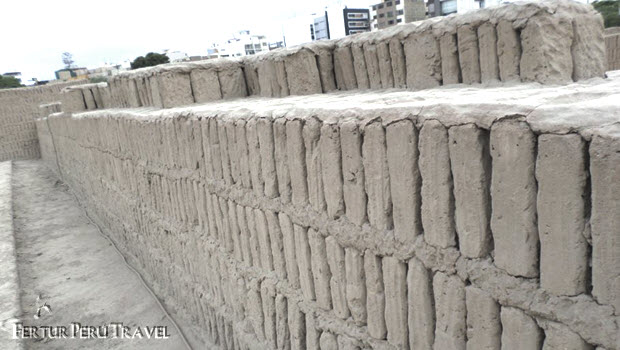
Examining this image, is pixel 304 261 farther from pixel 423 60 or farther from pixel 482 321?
pixel 423 60

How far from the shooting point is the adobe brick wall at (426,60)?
2354mm

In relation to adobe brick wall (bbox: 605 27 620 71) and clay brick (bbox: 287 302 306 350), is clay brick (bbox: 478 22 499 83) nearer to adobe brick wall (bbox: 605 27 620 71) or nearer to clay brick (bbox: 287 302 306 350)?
clay brick (bbox: 287 302 306 350)

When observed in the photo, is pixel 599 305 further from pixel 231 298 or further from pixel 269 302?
pixel 231 298

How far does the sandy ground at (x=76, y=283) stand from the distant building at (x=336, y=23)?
23749mm

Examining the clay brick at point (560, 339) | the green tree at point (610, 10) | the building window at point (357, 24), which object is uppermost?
the building window at point (357, 24)

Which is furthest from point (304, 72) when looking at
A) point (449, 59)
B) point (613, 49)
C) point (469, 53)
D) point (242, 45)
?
point (242, 45)

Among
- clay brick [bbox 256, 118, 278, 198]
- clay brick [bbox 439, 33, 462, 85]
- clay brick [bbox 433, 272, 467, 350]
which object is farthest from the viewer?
clay brick [bbox 439, 33, 462, 85]

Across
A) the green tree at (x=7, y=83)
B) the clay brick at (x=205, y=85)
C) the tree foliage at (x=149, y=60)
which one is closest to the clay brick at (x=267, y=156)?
the clay brick at (x=205, y=85)

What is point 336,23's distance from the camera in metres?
32.4

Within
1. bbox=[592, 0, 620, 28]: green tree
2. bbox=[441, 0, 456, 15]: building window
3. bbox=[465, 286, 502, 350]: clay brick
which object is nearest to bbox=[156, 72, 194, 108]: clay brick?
bbox=[465, 286, 502, 350]: clay brick

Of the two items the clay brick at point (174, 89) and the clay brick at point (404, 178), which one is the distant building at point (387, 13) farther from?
the clay brick at point (404, 178)

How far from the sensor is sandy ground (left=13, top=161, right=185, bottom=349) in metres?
4.55

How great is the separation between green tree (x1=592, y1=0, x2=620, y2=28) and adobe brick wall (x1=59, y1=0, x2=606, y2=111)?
1985 cm

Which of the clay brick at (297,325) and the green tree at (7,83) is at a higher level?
the green tree at (7,83)
